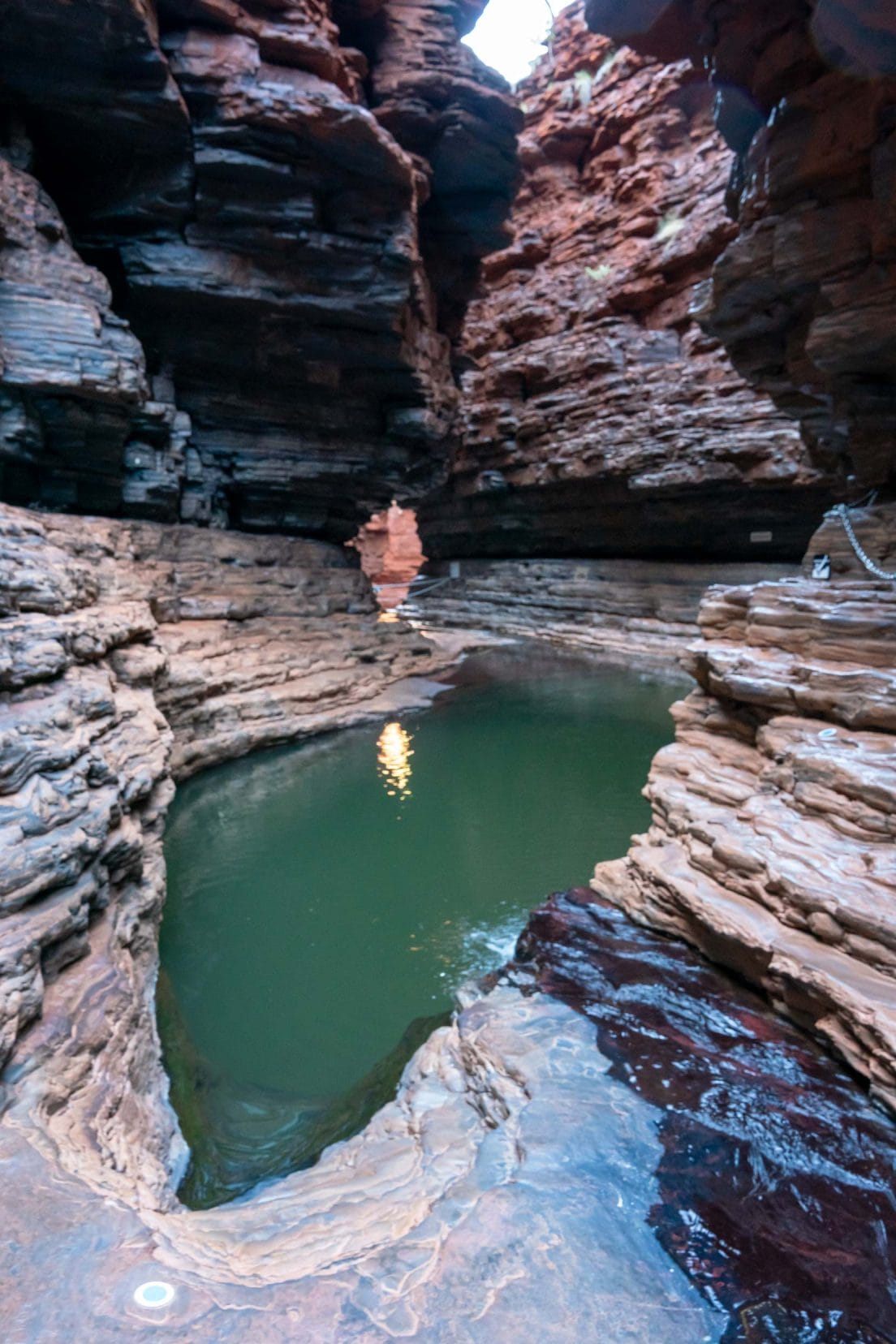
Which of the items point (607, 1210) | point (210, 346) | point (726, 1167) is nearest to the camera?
point (607, 1210)

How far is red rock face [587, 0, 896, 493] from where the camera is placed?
5.27 meters

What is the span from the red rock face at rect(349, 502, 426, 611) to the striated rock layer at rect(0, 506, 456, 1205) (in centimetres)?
1896

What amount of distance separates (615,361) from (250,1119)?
20.6 metres

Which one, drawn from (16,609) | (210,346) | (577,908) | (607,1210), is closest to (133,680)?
(16,609)

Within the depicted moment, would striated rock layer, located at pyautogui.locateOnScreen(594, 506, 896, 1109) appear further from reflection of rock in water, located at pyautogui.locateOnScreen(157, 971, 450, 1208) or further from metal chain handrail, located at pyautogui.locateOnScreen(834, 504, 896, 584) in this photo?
reflection of rock in water, located at pyautogui.locateOnScreen(157, 971, 450, 1208)

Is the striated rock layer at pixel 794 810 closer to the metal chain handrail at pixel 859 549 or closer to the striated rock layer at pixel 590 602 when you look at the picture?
the metal chain handrail at pixel 859 549

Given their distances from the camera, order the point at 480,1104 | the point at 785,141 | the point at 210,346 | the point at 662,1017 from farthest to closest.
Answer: the point at 210,346, the point at 785,141, the point at 662,1017, the point at 480,1104

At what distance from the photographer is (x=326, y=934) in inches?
236

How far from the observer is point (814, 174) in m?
5.85

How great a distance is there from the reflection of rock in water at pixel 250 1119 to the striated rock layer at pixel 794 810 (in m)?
2.13

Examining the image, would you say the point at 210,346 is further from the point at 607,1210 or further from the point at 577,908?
the point at 607,1210

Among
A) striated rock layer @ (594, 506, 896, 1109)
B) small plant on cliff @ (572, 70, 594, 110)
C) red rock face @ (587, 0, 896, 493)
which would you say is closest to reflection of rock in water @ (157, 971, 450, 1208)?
striated rock layer @ (594, 506, 896, 1109)

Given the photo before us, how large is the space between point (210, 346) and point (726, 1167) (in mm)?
14078

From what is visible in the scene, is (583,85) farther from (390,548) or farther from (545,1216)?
(545,1216)
